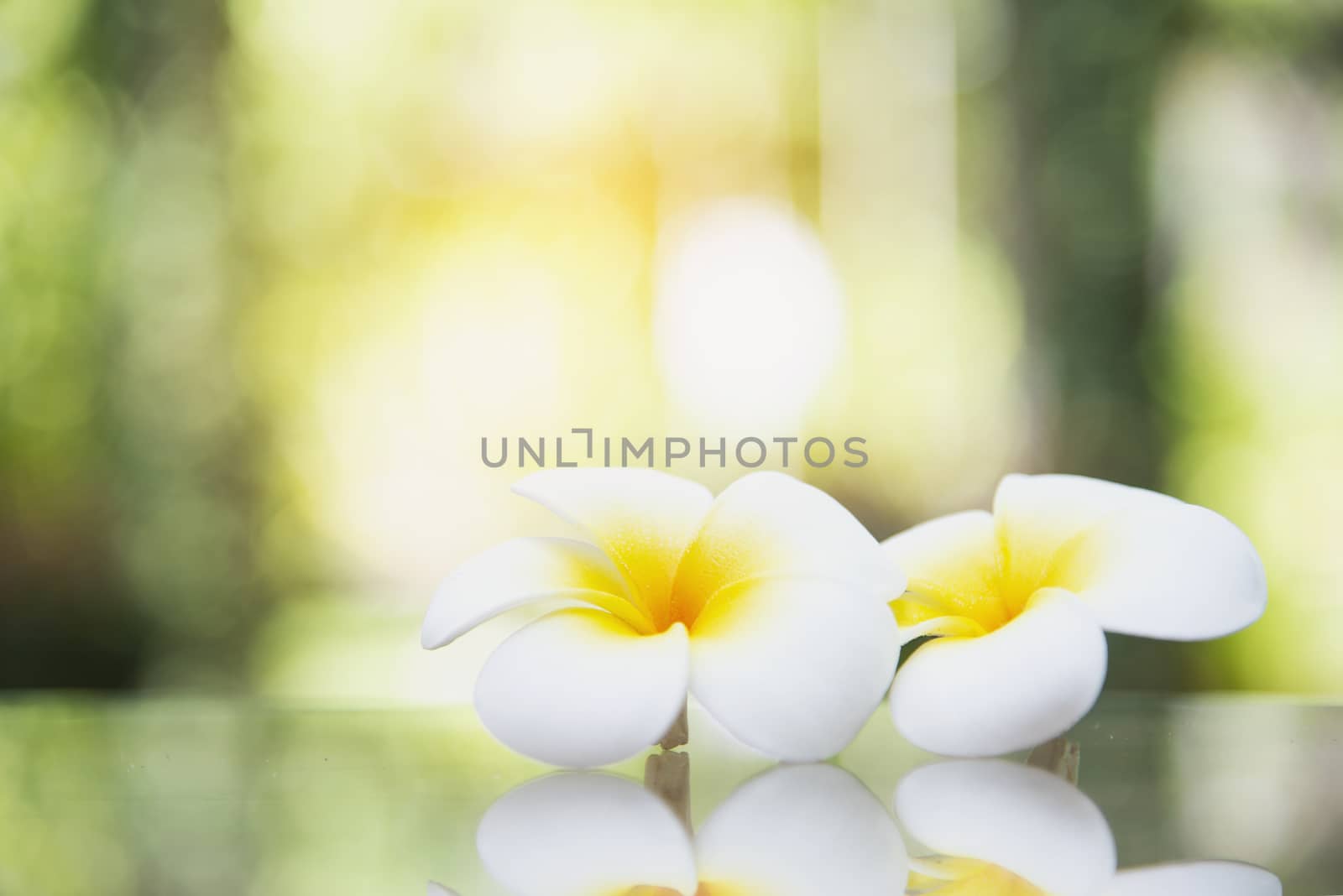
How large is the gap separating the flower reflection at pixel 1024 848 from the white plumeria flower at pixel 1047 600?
0.01m

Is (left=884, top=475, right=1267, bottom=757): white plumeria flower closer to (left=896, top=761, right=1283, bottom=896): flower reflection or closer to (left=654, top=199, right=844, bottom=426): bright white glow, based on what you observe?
(left=896, top=761, right=1283, bottom=896): flower reflection

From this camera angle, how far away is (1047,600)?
0.84ft

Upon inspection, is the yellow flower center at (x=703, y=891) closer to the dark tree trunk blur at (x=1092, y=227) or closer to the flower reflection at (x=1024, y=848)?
the flower reflection at (x=1024, y=848)

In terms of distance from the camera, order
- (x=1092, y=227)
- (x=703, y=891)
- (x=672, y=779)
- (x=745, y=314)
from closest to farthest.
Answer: (x=703, y=891) → (x=672, y=779) → (x=1092, y=227) → (x=745, y=314)

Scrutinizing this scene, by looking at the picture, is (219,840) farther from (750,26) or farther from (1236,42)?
(750,26)

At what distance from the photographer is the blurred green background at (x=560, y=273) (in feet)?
4.48

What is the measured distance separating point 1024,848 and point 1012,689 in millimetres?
40

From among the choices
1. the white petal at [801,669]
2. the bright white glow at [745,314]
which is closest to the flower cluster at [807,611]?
the white petal at [801,669]

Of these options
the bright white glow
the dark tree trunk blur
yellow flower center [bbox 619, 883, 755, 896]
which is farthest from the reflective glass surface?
the bright white glow

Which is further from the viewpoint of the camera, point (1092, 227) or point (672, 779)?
point (1092, 227)

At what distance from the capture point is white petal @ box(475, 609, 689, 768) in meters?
0.21

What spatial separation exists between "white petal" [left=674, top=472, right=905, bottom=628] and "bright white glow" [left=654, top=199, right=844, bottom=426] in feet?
4.45

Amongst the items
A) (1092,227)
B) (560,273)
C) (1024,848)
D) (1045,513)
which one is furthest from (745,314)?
(1024,848)

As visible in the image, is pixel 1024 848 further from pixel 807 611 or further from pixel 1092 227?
pixel 1092 227
